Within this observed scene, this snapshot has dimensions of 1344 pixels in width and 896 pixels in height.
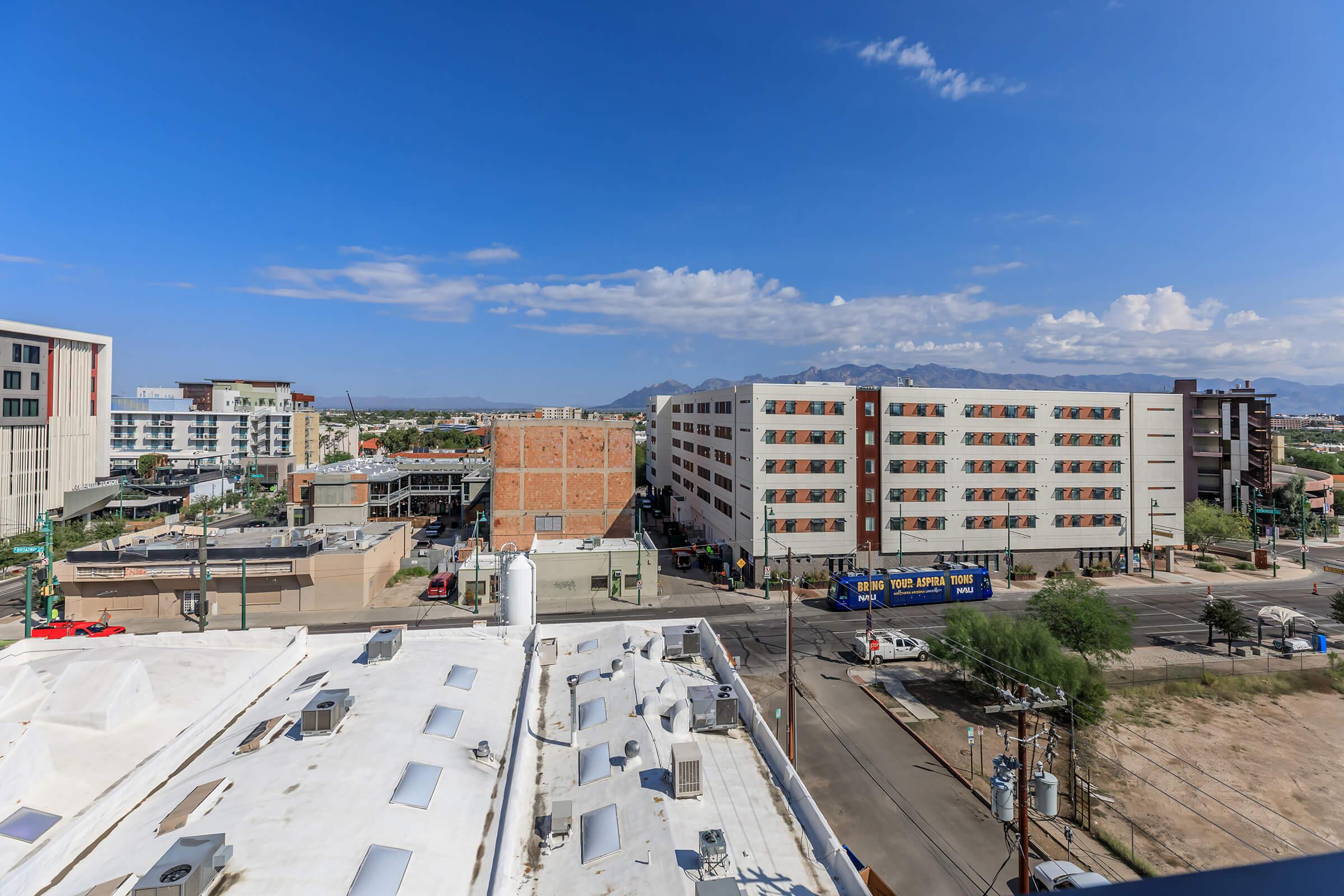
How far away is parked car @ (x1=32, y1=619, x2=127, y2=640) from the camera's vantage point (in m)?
38.3

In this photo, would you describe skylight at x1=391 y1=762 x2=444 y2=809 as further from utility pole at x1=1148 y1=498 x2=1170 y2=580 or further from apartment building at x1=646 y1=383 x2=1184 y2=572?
utility pole at x1=1148 y1=498 x2=1170 y2=580

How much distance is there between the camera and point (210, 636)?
26047 millimetres

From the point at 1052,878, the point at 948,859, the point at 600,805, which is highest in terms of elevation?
the point at 600,805

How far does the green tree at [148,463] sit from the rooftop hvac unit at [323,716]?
9709 cm

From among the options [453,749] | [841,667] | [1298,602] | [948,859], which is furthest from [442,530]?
[1298,602]

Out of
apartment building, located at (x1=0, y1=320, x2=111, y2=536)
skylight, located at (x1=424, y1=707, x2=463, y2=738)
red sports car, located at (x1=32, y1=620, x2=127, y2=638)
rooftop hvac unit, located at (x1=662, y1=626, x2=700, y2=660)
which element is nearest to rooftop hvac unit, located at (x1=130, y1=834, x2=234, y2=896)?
skylight, located at (x1=424, y1=707, x2=463, y2=738)

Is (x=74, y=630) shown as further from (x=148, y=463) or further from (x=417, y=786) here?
(x=148, y=463)

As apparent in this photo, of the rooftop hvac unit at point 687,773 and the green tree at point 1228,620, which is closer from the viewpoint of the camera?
the rooftop hvac unit at point 687,773

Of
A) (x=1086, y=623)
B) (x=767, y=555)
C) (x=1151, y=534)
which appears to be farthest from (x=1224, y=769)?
(x=1151, y=534)

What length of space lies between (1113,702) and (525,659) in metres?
30.0

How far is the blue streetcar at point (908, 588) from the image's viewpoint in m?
48.7

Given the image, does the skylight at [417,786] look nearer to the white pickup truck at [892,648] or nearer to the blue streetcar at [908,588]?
the white pickup truck at [892,648]

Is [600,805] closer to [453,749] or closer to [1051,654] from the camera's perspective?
[453,749]

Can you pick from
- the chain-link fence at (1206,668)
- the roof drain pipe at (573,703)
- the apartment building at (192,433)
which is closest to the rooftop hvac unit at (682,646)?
the roof drain pipe at (573,703)
